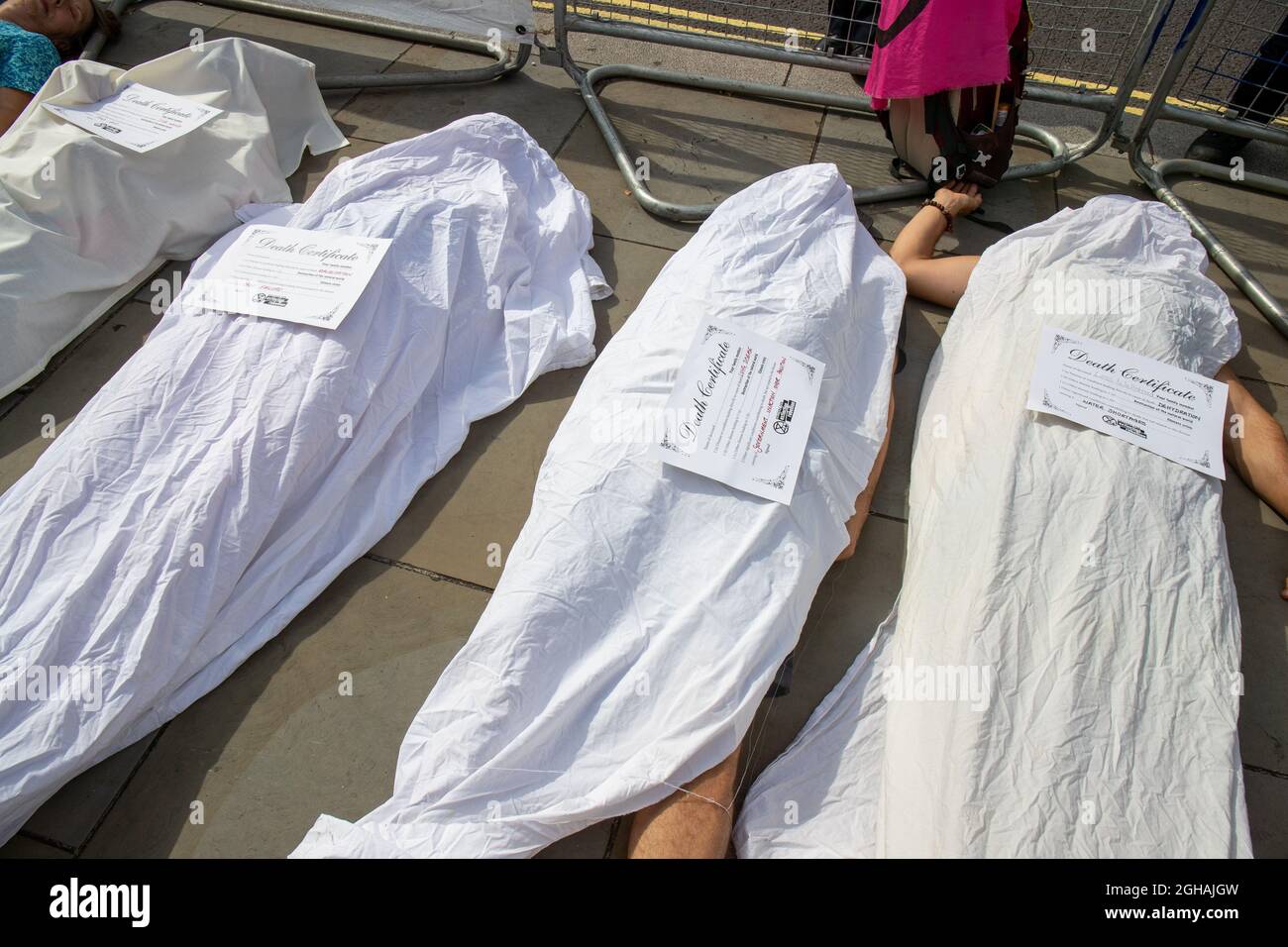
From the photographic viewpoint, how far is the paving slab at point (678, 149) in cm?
307

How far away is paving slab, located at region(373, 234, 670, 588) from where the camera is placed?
2055mm

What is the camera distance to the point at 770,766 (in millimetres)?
1655

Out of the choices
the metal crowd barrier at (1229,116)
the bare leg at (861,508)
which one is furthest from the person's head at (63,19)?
the metal crowd barrier at (1229,116)

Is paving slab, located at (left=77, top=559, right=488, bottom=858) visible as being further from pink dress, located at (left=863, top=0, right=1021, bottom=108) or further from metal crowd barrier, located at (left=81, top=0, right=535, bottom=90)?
metal crowd barrier, located at (left=81, top=0, right=535, bottom=90)

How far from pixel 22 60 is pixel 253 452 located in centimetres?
224

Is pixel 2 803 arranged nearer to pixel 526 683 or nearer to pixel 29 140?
pixel 526 683

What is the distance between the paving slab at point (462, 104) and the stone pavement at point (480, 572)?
17mm

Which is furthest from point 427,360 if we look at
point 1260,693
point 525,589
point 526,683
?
point 1260,693

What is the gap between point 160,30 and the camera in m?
3.96

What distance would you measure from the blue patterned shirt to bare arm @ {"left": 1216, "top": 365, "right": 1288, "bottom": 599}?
3.97 meters

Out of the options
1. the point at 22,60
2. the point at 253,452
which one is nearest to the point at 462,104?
the point at 22,60

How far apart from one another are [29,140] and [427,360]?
1507mm

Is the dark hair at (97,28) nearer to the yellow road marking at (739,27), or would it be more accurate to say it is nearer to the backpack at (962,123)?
the yellow road marking at (739,27)

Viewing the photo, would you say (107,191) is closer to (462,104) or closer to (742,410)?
(462,104)
